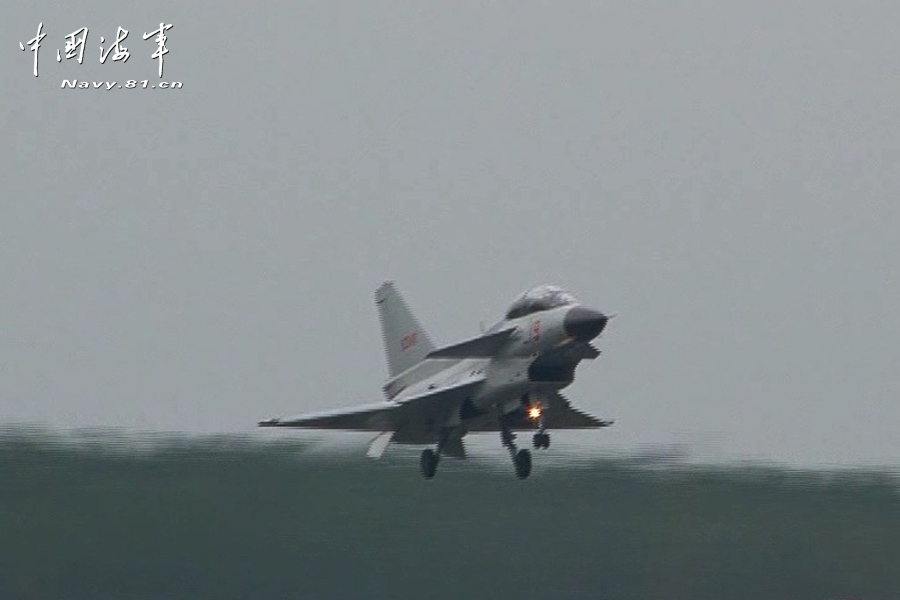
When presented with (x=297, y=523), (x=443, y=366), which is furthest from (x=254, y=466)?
(x=443, y=366)

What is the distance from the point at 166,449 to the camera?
42906mm

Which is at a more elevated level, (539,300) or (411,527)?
(539,300)

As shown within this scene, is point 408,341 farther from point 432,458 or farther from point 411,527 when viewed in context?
point 411,527

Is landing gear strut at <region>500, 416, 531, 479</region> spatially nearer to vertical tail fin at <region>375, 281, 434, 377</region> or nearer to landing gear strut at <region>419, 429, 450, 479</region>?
landing gear strut at <region>419, 429, 450, 479</region>

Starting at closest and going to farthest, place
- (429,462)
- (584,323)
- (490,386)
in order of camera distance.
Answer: (584,323), (490,386), (429,462)

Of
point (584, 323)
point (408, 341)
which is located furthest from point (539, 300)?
point (408, 341)

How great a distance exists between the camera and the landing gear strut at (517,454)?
30609 millimetres

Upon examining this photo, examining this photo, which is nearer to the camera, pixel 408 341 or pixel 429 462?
pixel 429 462

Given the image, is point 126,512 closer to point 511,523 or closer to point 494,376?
point 511,523

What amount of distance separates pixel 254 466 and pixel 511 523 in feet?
20.0

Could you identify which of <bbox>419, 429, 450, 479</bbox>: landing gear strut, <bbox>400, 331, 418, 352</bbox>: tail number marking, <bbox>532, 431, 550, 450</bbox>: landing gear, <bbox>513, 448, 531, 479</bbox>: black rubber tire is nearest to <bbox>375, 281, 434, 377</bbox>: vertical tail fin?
<bbox>400, 331, 418, 352</bbox>: tail number marking

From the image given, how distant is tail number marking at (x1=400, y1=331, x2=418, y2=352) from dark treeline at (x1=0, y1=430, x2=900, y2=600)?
27.6ft

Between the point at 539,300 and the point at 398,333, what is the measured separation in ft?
20.7

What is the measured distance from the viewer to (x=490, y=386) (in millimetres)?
30328
